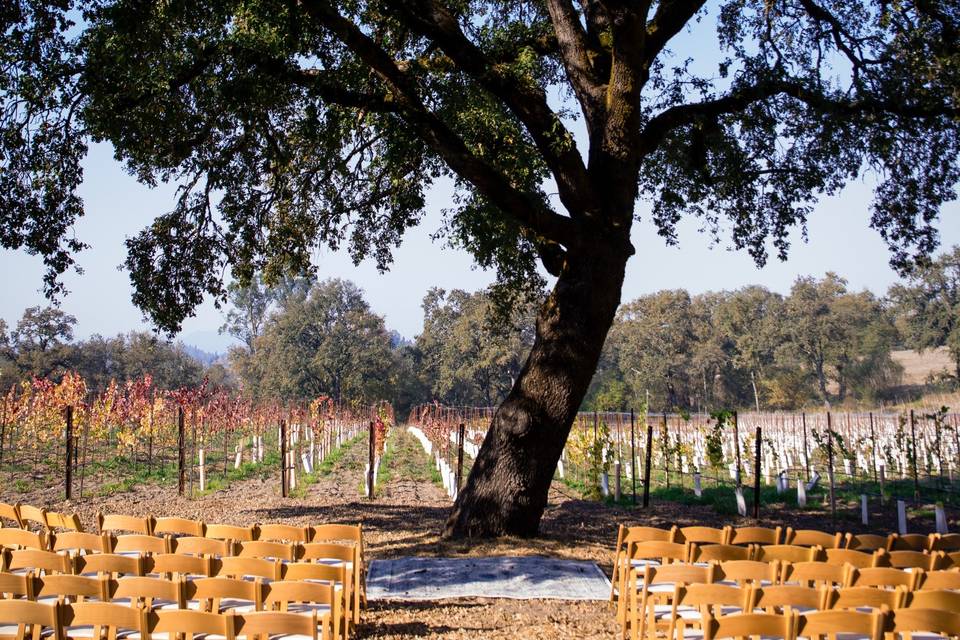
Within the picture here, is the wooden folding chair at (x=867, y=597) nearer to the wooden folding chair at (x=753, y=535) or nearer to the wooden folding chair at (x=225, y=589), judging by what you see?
the wooden folding chair at (x=753, y=535)

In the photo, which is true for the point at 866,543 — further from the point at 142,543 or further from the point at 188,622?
the point at 142,543

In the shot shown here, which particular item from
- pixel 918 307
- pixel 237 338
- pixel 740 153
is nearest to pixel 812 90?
pixel 740 153

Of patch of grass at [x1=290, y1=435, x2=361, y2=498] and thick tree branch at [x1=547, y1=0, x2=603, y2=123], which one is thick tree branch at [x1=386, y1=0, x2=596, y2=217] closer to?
thick tree branch at [x1=547, y1=0, x2=603, y2=123]

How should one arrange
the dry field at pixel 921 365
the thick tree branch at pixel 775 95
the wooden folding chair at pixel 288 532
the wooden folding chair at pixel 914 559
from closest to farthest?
the wooden folding chair at pixel 914 559 → the wooden folding chair at pixel 288 532 → the thick tree branch at pixel 775 95 → the dry field at pixel 921 365

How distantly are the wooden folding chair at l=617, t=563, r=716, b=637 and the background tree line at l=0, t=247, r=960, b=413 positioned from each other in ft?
150

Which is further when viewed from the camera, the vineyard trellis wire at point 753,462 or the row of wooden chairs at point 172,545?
the vineyard trellis wire at point 753,462

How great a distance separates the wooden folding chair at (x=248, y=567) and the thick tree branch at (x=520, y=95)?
18.7 ft

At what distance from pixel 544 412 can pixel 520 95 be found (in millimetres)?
3599

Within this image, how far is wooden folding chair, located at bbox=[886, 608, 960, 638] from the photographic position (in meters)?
3.55

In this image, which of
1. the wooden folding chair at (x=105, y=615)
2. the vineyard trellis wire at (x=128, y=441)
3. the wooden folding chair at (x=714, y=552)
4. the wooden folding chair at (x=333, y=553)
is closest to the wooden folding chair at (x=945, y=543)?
the wooden folding chair at (x=714, y=552)

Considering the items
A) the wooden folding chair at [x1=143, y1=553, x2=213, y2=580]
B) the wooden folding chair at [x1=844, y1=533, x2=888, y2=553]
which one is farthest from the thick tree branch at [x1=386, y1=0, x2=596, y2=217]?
the wooden folding chair at [x1=143, y1=553, x2=213, y2=580]

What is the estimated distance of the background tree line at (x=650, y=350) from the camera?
54125mm

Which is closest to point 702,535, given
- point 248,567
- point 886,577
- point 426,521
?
point 886,577

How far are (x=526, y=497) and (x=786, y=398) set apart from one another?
5277 cm
